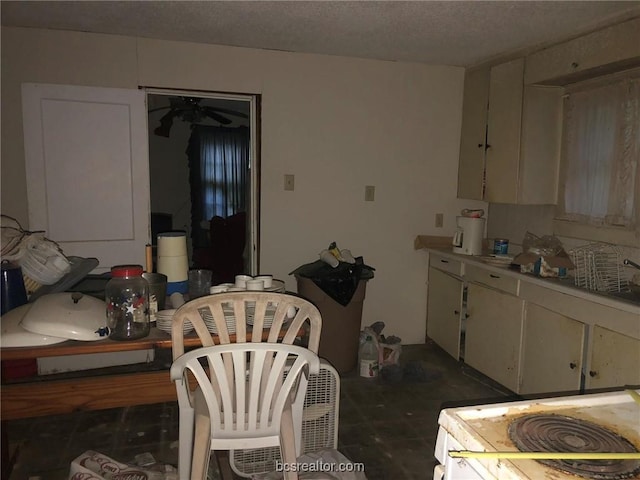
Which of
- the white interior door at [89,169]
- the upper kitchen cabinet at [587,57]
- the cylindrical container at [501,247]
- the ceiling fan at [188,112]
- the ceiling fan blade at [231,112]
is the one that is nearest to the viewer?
the upper kitchen cabinet at [587,57]

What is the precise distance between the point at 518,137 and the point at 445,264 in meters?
1.10

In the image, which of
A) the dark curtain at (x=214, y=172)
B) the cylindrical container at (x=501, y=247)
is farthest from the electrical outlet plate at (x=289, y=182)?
the dark curtain at (x=214, y=172)

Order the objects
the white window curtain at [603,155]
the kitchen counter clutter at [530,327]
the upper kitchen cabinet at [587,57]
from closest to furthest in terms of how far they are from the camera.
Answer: the kitchen counter clutter at [530,327], the upper kitchen cabinet at [587,57], the white window curtain at [603,155]

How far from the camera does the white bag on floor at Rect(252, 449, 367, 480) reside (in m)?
1.83

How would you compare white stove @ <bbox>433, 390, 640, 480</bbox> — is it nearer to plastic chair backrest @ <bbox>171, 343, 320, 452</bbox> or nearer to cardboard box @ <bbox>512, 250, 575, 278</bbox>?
plastic chair backrest @ <bbox>171, 343, 320, 452</bbox>

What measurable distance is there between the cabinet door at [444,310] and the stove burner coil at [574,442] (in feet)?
8.22

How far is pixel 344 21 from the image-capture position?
2.69m

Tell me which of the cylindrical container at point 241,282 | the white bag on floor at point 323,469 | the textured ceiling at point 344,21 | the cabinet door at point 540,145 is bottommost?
the white bag on floor at point 323,469

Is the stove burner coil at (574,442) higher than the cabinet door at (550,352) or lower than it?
higher

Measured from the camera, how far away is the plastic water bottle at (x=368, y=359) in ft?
10.6

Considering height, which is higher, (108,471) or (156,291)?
(156,291)

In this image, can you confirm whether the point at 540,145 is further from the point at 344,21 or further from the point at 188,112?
the point at 188,112

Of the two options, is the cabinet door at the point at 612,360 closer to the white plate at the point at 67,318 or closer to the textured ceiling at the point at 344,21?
the textured ceiling at the point at 344,21

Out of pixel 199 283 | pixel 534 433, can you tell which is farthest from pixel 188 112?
pixel 534 433
